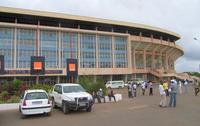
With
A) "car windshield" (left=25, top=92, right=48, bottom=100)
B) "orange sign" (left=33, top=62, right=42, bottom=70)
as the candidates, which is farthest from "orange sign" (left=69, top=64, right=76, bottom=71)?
"car windshield" (left=25, top=92, right=48, bottom=100)

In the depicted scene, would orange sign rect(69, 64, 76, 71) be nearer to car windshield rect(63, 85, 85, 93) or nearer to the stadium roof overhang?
car windshield rect(63, 85, 85, 93)

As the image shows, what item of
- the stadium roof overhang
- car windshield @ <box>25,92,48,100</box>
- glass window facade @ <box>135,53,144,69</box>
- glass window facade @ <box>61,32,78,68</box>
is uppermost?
the stadium roof overhang

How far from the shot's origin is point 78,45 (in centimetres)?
6481

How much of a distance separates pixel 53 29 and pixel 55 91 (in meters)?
47.2

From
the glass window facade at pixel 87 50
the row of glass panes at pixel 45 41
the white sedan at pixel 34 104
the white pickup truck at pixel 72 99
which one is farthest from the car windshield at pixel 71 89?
the glass window facade at pixel 87 50

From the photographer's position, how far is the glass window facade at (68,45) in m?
63.4

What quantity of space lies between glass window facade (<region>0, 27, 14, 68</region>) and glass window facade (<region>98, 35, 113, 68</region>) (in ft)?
76.0

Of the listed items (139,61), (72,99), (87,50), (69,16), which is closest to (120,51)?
(139,61)

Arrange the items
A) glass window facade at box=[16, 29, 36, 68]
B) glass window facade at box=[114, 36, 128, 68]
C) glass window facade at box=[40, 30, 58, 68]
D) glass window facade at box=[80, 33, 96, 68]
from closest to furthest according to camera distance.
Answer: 1. glass window facade at box=[16, 29, 36, 68]
2. glass window facade at box=[40, 30, 58, 68]
3. glass window facade at box=[80, 33, 96, 68]
4. glass window facade at box=[114, 36, 128, 68]

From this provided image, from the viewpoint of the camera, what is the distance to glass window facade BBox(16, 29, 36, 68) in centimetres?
5769

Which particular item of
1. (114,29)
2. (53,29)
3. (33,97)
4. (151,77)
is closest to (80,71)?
(53,29)

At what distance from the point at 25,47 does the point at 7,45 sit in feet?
13.4

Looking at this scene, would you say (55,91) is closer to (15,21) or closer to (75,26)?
(15,21)

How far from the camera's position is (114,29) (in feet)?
237
